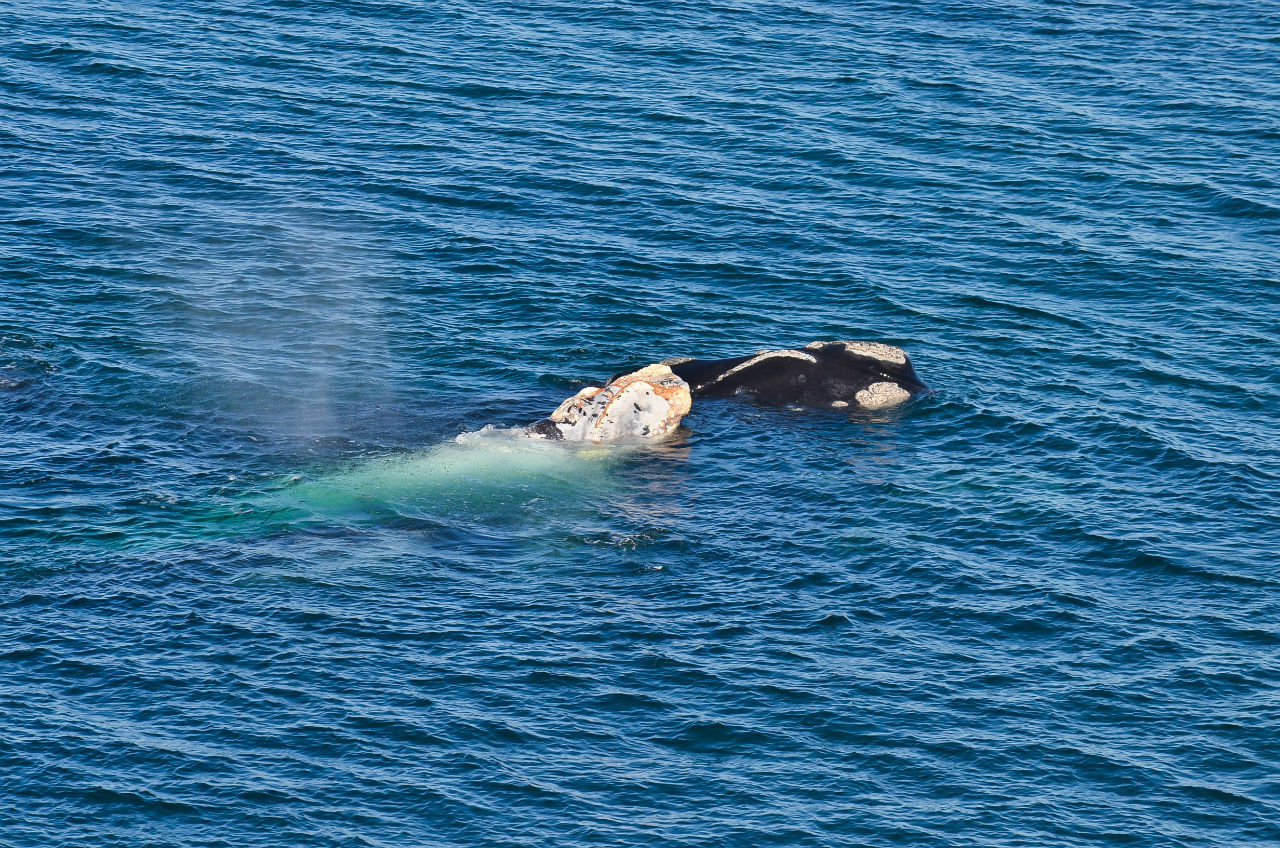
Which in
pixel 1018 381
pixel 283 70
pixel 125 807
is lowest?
pixel 125 807

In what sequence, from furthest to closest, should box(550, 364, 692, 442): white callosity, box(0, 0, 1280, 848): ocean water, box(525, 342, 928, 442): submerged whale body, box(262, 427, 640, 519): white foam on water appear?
box(525, 342, 928, 442): submerged whale body < box(550, 364, 692, 442): white callosity < box(262, 427, 640, 519): white foam on water < box(0, 0, 1280, 848): ocean water

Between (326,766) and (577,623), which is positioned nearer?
(326,766)

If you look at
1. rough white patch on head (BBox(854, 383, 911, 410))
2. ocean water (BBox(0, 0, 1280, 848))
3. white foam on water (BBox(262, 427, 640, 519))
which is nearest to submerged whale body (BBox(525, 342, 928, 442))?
rough white patch on head (BBox(854, 383, 911, 410))

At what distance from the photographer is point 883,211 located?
64.6 m

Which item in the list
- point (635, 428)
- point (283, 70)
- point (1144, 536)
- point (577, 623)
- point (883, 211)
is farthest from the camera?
point (283, 70)

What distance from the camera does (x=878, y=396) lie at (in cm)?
5078

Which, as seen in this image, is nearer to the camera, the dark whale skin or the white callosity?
the white callosity

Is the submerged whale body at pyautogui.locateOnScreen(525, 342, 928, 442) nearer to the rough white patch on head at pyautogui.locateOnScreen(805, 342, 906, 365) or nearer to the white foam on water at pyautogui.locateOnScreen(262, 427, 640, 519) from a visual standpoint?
the rough white patch on head at pyautogui.locateOnScreen(805, 342, 906, 365)

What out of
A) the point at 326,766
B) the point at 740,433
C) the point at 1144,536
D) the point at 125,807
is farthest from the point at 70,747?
the point at 1144,536

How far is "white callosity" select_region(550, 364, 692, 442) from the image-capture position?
157ft

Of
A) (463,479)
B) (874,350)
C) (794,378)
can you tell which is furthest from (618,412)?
(874,350)

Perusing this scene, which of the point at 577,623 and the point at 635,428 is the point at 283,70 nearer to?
the point at 635,428

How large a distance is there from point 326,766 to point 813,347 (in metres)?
24.0

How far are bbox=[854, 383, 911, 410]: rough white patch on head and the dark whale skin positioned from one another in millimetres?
30
